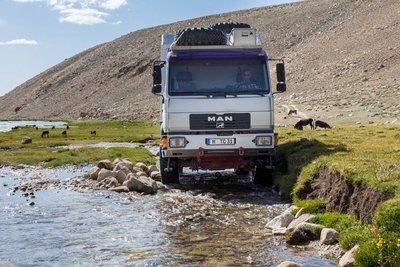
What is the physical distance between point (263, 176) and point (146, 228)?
7.77m

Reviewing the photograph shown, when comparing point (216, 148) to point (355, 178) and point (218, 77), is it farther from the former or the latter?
point (355, 178)

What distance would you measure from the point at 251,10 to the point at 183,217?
156 metres

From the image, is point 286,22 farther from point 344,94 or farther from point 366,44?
point 344,94

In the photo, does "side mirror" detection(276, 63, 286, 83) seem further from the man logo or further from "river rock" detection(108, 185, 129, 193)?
"river rock" detection(108, 185, 129, 193)

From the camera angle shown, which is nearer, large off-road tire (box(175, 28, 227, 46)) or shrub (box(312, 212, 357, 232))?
shrub (box(312, 212, 357, 232))

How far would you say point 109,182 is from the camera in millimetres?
22312

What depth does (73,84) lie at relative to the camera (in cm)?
16100

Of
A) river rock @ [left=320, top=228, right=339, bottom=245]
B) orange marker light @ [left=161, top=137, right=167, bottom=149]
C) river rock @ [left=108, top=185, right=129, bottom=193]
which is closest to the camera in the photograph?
river rock @ [left=320, top=228, right=339, bottom=245]

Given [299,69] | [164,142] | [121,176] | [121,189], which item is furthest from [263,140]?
[299,69]

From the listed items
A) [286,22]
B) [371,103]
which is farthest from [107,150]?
[286,22]

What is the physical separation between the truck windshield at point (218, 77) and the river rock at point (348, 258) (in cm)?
942

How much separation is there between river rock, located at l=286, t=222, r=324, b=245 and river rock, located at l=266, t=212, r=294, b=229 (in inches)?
47.2

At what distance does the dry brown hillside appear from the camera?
64812 millimetres

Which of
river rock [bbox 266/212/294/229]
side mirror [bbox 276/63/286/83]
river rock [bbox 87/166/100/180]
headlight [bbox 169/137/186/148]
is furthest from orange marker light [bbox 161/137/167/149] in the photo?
river rock [bbox 266/212/294/229]
